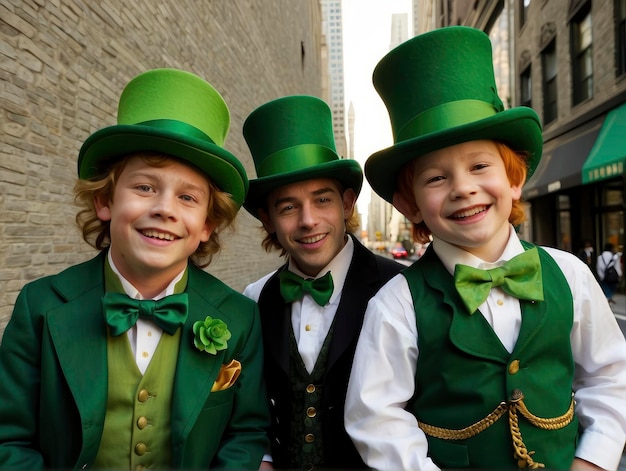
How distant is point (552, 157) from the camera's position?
1357 cm

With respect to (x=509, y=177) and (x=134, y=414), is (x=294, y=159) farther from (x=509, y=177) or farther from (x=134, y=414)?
(x=134, y=414)

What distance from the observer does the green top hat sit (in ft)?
4.93

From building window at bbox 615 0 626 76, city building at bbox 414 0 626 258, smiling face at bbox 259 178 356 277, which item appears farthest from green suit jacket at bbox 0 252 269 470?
building window at bbox 615 0 626 76

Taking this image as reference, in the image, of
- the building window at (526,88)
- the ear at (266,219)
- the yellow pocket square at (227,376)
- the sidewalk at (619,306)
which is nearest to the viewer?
the yellow pocket square at (227,376)

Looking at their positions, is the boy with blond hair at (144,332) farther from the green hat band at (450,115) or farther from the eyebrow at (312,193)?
the green hat band at (450,115)

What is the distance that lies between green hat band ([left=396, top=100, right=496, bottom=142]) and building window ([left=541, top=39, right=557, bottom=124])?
601 inches

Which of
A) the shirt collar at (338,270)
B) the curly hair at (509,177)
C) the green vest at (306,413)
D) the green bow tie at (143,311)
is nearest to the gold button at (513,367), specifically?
the curly hair at (509,177)

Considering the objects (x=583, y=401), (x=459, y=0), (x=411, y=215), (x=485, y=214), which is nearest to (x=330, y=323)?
(x=411, y=215)

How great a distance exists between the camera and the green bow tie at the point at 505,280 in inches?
56.8

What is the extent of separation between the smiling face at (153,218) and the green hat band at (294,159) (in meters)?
0.59

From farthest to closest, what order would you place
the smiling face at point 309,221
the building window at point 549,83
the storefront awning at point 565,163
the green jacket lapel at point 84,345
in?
the building window at point 549,83, the storefront awning at point 565,163, the smiling face at point 309,221, the green jacket lapel at point 84,345

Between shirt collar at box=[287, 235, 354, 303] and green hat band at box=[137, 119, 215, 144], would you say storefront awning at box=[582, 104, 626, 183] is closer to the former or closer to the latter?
shirt collar at box=[287, 235, 354, 303]

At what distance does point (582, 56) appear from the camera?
484 inches

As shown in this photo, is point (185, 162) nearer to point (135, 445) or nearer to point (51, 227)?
point (135, 445)
